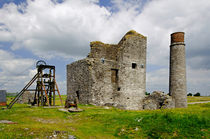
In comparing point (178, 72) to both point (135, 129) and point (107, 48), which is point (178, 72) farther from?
point (135, 129)

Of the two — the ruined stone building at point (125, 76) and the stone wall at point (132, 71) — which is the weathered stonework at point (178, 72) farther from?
the stone wall at point (132, 71)

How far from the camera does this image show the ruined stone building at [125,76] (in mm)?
20297

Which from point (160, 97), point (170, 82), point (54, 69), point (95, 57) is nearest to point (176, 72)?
point (170, 82)

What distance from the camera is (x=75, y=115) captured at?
43.1ft

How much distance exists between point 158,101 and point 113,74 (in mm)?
7308

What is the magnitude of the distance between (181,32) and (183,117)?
1710 centimetres

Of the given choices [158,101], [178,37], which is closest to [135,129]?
[158,101]

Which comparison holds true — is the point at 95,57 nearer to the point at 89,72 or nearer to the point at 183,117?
the point at 89,72

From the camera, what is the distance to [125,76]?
70.6 feet

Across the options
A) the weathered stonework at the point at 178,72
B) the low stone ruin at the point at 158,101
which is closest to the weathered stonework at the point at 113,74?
the low stone ruin at the point at 158,101

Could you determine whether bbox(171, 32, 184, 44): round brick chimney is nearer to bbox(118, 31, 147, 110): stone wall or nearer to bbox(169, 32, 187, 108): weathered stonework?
bbox(169, 32, 187, 108): weathered stonework

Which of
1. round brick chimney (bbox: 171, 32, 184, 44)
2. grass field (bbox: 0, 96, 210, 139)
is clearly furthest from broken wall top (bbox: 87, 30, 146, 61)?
grass field (bbox: 0, 96, 210, 139)

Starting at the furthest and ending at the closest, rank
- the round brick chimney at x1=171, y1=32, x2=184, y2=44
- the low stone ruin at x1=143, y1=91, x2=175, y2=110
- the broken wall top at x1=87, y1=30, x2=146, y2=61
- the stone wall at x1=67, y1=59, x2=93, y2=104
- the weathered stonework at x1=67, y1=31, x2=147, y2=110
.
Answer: the broken wall top at x1=87, y1=30, x2=146, y2=61 < the round brick chimney at x1=171, y1=32, x2=184, y2=44 < the low stone ruin at x1=143, y1=91, x2=175, y2=110 < the weathered stonework at x1=67, y1=31, x2=147, y2=110 < the stone wall at x1=67, y1=59, x2=93, y2=104

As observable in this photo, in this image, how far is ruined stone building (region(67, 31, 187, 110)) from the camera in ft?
66.6
